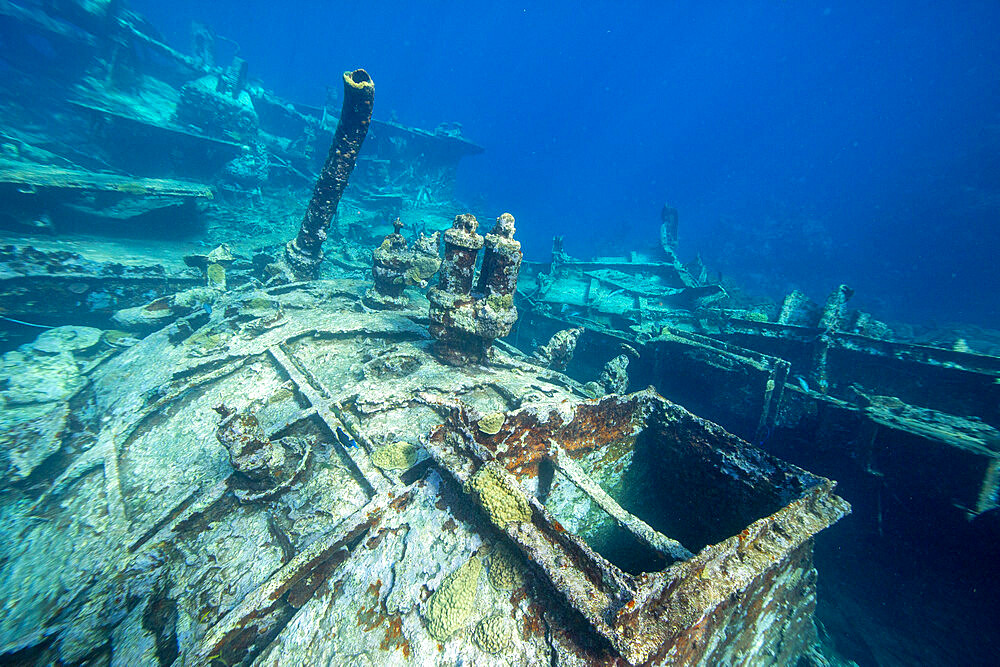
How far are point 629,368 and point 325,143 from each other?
18355 millimetres

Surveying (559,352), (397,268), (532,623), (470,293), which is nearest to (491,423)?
(532,623)

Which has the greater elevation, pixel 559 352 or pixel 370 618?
pixel 559 352

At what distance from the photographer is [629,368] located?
6914 mm

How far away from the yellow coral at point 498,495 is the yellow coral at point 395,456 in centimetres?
121

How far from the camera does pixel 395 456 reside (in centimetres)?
334

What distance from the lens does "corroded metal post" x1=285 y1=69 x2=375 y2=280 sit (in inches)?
249

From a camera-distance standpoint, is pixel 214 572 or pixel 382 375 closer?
pixel 214 572

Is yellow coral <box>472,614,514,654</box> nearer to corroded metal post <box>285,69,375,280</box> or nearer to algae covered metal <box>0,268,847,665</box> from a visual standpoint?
algae covered metal <box>0,268,847,665</box>

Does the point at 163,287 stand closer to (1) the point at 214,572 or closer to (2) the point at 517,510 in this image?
(1) the point at 214,572

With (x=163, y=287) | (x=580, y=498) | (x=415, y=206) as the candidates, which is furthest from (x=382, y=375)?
(x=415, y=206)

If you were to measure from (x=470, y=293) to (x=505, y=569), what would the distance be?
12.3 feet

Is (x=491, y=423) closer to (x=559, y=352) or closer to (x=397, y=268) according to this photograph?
(x=559, y=352)

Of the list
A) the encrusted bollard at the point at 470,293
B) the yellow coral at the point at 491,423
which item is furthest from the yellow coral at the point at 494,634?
the encrusted bollard at the point at 470,293

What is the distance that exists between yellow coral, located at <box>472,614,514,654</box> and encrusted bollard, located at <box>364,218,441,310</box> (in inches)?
230
